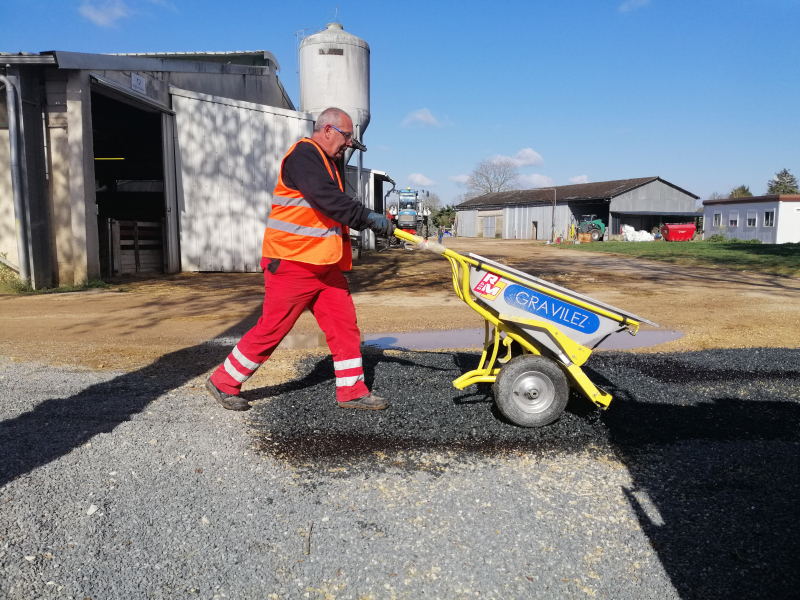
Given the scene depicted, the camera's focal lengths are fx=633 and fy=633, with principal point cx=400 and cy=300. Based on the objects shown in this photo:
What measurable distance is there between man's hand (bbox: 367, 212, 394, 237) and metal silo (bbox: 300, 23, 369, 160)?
1452 cm

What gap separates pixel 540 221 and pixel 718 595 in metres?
48.8

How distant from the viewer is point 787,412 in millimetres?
4320

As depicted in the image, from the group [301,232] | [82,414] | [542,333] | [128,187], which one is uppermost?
[128,187]

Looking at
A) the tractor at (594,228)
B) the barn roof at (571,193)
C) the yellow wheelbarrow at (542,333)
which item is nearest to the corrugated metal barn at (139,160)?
the yellow wheelbarrow at (542,333)

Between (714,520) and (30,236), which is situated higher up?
(30,236)

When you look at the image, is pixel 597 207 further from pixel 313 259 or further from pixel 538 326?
pixel 313 259

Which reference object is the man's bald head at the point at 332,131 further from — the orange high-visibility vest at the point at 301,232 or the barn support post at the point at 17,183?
the barn support post at the point at 17,183

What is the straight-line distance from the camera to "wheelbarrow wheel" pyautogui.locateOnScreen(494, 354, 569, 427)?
Answer: 389cm

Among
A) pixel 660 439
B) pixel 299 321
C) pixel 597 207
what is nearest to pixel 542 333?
pixel 660 439

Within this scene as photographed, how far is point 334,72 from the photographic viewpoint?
18016mm

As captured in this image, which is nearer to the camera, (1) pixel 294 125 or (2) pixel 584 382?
(2) pixel 584 382

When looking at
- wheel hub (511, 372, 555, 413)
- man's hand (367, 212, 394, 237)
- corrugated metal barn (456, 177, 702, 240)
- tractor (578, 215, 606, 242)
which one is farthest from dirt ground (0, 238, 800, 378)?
corrugated metal barn (456, 177, 702, 240)

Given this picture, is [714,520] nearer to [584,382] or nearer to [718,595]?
[718,595]

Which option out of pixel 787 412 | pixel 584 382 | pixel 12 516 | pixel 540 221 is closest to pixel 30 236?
pixel 12 516
